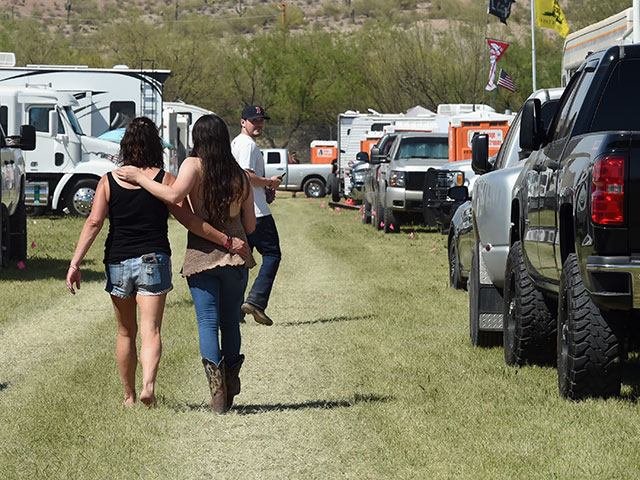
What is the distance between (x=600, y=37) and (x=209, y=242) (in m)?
10.8

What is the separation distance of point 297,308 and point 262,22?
4800 inches

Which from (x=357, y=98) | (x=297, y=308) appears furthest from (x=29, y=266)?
(x=357, y=98)

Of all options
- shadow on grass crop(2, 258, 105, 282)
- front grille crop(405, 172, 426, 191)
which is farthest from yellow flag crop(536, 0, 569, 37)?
shadow on grass crop(2, 258, 105, 282)

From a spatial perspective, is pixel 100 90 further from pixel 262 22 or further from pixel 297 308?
pixel 262 22

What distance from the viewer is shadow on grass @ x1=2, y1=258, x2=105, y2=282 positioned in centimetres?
1464

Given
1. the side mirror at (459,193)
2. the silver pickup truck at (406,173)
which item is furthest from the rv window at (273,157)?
the side mirror at (459,193)

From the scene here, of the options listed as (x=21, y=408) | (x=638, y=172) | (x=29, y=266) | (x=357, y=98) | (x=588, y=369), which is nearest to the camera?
(x=638, y=172)

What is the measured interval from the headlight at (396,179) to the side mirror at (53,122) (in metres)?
7.01

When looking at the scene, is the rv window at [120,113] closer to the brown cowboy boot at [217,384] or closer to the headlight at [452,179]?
the headlight at [452,179]

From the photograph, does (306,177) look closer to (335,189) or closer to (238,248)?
(335,189)

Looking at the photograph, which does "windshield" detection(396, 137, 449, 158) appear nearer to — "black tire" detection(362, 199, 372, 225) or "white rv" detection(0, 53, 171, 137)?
"black tire" detection(362, 199, 372, 225)

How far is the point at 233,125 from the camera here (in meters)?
69.3

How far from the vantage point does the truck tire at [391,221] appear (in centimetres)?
2281

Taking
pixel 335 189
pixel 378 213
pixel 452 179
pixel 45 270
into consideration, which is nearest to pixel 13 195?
pixel 45 270
